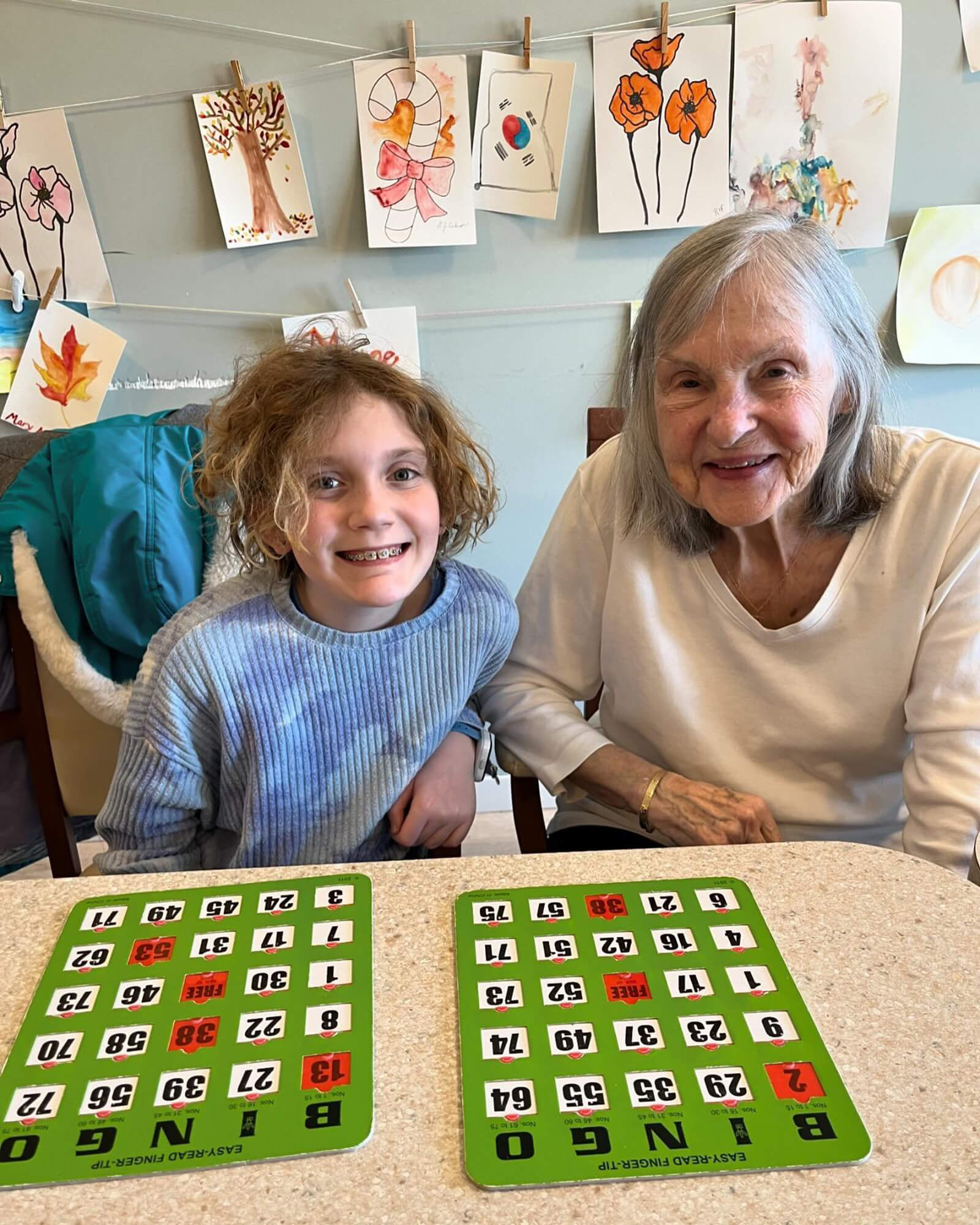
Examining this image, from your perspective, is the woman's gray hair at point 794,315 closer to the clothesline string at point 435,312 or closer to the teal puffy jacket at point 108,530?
the teal puffy jacket at point 108,530

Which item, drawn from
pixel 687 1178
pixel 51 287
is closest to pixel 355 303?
pixel 51 287

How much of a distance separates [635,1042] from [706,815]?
47 centimetres

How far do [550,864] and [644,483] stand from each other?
1.82ft

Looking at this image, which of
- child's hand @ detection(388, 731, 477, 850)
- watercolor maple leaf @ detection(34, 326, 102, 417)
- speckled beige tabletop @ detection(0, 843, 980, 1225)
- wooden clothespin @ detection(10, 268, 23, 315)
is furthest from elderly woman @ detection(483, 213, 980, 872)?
wooden clothespin @ detection(10, 268, 23, 315)

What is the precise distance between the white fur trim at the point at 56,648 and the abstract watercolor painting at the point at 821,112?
4.89ft

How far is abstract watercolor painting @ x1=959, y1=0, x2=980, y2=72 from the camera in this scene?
1713 mm

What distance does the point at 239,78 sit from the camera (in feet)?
5.49

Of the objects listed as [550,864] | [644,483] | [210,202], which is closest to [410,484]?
[644,483]

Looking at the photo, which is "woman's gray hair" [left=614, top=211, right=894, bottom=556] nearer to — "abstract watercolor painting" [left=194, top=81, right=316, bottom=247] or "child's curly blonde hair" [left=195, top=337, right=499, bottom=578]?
"child's curly blonde hair" [left=195, top=337, right=499, bottom=578]

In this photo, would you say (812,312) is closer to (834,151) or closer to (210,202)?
(834,151)

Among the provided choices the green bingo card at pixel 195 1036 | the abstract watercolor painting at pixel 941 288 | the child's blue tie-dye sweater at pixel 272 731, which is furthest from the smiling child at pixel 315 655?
the abstract watercolor painting at pixel 941 288

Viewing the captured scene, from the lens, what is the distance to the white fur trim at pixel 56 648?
1261 millimetres

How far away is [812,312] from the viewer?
0.98m

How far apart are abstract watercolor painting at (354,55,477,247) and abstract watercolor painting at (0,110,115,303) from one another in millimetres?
553
